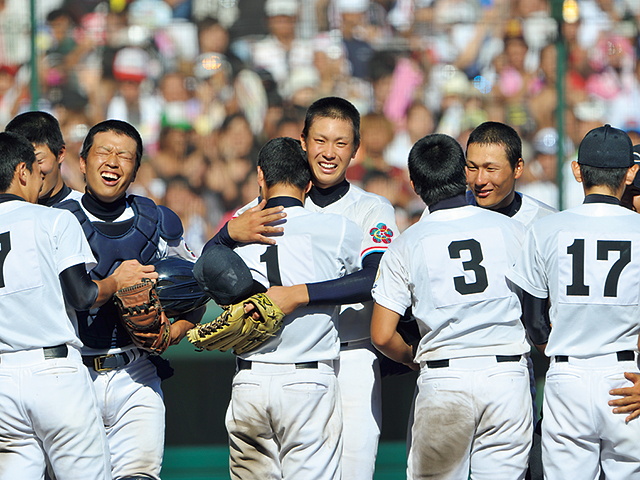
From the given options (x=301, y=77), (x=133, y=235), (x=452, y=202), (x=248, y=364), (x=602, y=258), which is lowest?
(x=248, y=364)

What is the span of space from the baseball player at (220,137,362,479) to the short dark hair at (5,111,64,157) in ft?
3.96

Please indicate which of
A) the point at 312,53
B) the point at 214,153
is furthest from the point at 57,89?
the point at 312,53

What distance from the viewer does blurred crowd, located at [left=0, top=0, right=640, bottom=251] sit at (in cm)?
509

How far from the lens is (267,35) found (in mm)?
5199

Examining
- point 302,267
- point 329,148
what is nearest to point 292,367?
point 302,267

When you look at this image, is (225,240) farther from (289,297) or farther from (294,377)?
(294,377)

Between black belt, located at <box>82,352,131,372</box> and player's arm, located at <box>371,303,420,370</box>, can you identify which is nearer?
player's arm, located at <box>371,303,420,370</box>

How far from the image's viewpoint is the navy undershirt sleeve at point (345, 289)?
10.4 feet

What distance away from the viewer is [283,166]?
3.30 meters

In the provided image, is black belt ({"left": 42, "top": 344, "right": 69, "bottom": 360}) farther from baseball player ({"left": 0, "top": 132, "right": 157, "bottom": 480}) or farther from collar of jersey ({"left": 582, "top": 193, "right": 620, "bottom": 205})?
collar of jersey ({"left": 582, "top": 193, "right": 620, "bottom": 205})

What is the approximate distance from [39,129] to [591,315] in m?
2.74

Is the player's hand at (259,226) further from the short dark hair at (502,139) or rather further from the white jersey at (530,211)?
the white jersey at (530,211)

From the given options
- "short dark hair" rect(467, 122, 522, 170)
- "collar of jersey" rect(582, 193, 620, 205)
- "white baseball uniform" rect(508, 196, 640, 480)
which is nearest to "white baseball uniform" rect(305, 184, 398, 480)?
"short dark hair" rect(467, 122, 522, 170)

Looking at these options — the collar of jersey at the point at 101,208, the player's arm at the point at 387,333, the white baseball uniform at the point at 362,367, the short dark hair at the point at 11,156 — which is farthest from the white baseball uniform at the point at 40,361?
the player's arm at the point at 387,333
